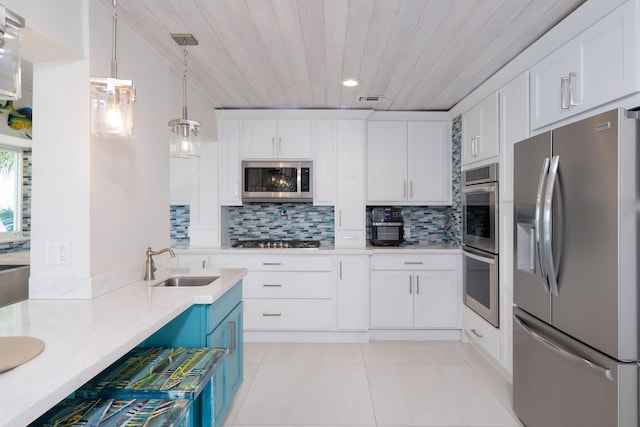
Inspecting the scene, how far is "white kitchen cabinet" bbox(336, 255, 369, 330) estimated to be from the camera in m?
3.53

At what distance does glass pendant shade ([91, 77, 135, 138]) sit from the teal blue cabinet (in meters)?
0.90

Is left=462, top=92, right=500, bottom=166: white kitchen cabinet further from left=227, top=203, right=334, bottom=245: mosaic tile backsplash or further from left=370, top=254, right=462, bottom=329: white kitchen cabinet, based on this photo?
left=227, top=203, right=334, bottom=245: mosaic tile backsplash

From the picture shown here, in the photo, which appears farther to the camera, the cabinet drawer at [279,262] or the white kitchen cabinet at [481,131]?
the cabinet drawer at [279,262]

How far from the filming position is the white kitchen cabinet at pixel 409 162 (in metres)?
3.84

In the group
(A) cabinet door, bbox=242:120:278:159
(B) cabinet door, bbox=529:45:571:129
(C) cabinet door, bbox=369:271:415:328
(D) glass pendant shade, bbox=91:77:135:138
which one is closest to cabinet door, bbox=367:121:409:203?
(C) cabinet door, bbox=369:271:415:328

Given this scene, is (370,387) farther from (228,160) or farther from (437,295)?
(228,160)

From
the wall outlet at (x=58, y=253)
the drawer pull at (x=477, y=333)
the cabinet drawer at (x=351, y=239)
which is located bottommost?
the drawer pull at (x=477, y=333)

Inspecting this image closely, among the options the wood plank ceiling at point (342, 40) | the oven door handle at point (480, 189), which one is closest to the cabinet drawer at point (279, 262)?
the oven door handle at point (480, 189)

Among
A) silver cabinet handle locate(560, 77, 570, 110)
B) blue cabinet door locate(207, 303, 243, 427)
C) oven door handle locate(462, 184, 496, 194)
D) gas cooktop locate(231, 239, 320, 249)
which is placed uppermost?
silver cabinet handle locate(560, 77, 570, 110)

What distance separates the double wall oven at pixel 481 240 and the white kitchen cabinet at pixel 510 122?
0.42ft

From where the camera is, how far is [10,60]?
1.06 m

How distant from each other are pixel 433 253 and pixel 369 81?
1728 millimetres

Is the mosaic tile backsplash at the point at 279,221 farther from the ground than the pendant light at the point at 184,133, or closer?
closer

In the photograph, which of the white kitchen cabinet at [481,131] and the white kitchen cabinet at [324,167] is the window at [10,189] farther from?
the white kitchen cabinet at [481,131]
